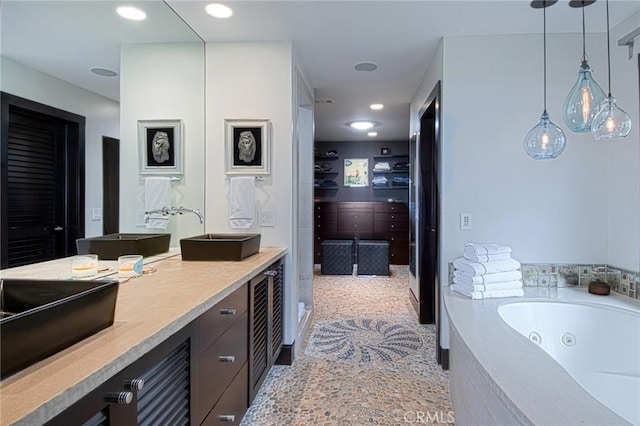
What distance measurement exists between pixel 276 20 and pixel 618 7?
2.19 metres

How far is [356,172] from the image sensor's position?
301 inches

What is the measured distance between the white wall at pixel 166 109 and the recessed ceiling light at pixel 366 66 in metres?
1.38

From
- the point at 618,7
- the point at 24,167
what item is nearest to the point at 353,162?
the point at 618,7

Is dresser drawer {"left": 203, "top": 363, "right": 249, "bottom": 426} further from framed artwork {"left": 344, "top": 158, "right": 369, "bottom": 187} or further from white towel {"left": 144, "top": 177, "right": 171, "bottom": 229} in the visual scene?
framed artwork {"left": 344, "top": 158, "right": 369, "bottom": 187}

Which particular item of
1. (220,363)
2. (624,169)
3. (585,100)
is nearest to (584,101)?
(585,100)

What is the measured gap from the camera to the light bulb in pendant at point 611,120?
181 cm

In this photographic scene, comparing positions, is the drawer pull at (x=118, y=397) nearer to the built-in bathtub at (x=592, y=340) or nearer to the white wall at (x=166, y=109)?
the white wall at (x=166, y=109)

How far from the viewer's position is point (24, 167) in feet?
4.03

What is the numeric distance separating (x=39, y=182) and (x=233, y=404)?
1.29 metres

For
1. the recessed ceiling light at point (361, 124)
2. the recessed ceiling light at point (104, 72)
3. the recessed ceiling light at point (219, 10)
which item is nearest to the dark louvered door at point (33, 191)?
the recessed ceiling light at point (104, 72)

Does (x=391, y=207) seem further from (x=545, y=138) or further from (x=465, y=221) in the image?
(x=545, y=138)

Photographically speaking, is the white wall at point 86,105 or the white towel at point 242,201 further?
the white towel at point 242,201

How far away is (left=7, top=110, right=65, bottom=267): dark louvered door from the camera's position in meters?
1.20

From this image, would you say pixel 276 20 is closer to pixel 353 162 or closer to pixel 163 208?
pixel 163 208
